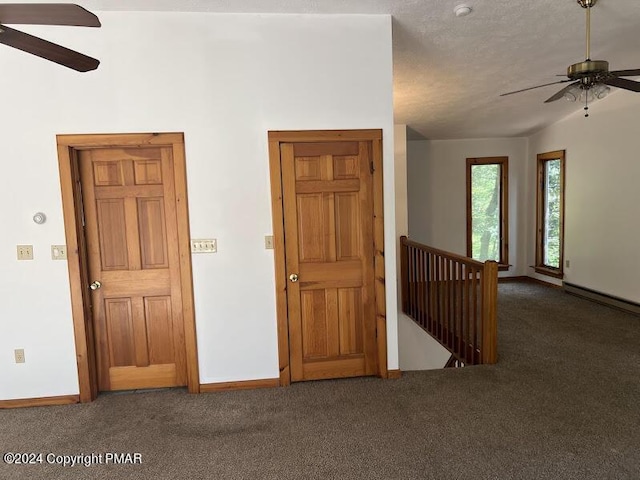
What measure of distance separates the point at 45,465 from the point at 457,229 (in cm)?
612

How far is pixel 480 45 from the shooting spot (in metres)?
3.60

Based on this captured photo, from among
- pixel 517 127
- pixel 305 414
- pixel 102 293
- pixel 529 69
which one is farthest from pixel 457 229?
pixel 102 293

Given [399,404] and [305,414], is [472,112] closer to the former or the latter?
[399,404]

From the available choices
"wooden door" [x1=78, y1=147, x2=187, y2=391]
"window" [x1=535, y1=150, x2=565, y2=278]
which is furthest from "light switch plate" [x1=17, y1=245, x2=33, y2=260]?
"window" [x1=535, y1=150, x2=565, y2=278]

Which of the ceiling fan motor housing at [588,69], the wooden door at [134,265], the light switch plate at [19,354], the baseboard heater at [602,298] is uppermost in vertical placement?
the ceiling fan motor housing at [588,69]

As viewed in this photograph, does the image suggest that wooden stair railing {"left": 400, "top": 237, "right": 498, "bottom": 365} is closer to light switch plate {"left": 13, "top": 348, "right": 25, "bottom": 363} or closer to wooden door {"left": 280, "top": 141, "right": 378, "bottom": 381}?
wooden door {"left": 280, "top": 141, "right": 378, "bottom": 381}

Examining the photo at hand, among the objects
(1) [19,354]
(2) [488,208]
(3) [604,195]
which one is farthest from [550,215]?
(1) [19,354]

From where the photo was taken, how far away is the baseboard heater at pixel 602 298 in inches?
187

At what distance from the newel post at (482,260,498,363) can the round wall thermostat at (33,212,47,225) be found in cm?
341

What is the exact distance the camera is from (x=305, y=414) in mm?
2686

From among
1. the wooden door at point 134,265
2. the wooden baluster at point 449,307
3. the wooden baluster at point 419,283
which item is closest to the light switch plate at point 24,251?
the wooden door at point 134,265

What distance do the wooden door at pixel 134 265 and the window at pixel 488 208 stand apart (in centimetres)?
527

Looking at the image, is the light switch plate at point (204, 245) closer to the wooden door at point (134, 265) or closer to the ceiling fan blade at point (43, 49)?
the wooden door at point (134, 265)

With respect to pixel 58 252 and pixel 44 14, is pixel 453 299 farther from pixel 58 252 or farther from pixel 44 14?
pixel 44 14
